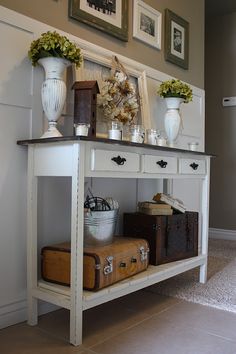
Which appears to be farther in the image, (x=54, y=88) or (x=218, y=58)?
(x=218, y=58)

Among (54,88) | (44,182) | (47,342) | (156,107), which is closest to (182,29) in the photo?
(156,107)

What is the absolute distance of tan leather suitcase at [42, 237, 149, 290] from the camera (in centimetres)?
168

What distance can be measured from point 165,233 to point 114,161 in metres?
0.74

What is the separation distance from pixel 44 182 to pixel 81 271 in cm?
60

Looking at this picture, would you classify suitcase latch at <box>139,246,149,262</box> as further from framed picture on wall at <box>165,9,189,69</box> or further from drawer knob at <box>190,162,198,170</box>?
framed picture on wall at <box>165,9,189,69</box>

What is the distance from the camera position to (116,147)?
1.76 meters

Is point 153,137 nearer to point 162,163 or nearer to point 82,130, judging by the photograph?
point 162,163

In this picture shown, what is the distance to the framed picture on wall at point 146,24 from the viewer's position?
267 cm

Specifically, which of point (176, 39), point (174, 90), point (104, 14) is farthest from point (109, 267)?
point (176, 39)

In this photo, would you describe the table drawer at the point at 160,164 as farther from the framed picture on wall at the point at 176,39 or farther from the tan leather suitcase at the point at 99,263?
the framed picture on wall at the point at 176,39

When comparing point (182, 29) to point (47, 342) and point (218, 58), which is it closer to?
point (218, 58)

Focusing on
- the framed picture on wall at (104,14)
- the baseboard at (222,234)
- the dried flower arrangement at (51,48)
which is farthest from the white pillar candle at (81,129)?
the baseboard at (222,234)

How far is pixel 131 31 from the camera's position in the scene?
8.67 ft

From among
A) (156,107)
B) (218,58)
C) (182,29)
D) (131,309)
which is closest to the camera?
(131,309)
